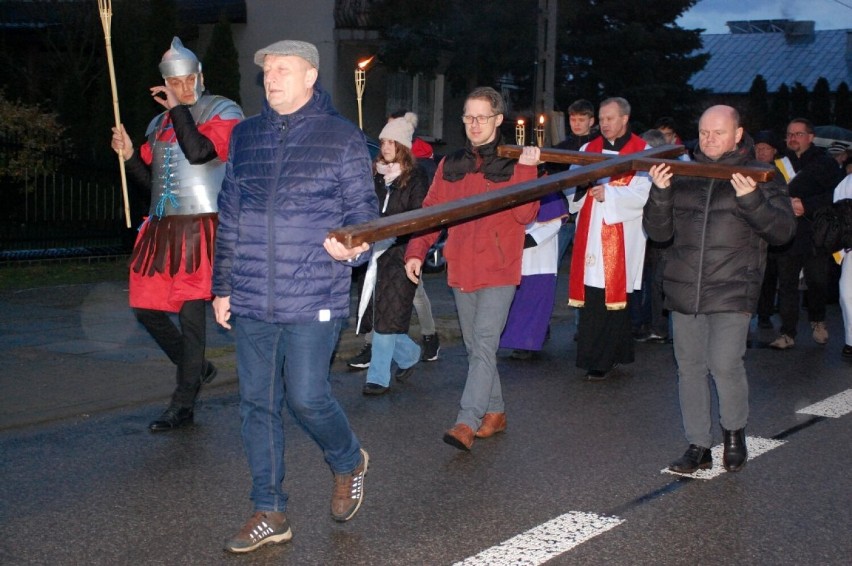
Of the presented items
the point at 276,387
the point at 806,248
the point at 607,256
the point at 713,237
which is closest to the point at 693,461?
the point at 713,237

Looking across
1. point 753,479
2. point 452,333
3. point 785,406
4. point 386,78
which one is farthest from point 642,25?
point 753,479

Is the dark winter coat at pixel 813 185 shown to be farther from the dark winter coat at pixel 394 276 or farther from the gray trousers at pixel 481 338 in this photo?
the gray trousers at pixel 481 338

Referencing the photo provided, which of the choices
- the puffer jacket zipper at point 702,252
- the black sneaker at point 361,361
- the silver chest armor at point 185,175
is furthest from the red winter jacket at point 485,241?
the black sneaker at point 361,361

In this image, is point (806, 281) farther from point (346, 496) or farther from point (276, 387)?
point (276, 387)

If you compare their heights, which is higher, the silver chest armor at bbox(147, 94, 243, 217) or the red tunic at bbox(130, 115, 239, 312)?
the silver chest armor at bbox(147, 94, 243, 217)

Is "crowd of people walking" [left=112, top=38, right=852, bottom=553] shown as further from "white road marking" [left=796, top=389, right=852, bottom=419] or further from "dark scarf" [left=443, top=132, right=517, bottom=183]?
"white road marking" [left=796, top=389, right=852, bottom=419]

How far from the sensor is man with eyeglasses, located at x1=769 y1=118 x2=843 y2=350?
1049 centimetres

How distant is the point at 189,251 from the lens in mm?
6621

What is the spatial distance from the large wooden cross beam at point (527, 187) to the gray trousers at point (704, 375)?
0.81 metres

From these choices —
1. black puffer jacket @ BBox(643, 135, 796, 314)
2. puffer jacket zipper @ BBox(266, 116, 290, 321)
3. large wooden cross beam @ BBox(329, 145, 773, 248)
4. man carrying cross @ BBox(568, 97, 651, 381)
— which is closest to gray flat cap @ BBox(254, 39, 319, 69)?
puffer jacket zipper @ BBox(266, 116, 290, 321)

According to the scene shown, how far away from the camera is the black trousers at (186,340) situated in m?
6.72

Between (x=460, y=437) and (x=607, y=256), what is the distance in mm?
2910

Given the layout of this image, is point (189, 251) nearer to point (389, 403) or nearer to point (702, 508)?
point (389, 403)

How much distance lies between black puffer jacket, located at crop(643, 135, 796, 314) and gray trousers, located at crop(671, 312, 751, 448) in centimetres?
14
